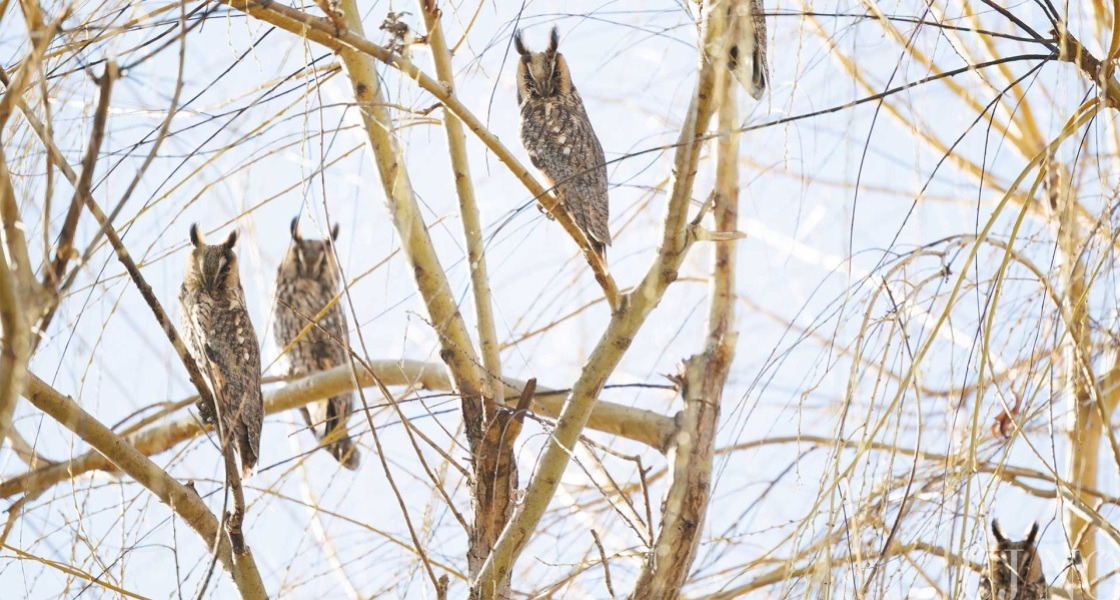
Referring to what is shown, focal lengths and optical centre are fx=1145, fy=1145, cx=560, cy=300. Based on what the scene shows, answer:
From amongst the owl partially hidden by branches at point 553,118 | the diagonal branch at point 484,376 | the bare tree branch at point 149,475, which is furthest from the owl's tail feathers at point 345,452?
the bare tree branch at point 149,475

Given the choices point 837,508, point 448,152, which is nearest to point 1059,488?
point 837,508

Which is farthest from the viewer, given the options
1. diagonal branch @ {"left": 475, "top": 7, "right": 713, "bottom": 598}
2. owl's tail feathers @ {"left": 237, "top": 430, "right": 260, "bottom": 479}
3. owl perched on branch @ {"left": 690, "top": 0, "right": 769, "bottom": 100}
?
owl's tail feathers @ {"left": 237, "top": 430, "right": 260, "bottom": 479}

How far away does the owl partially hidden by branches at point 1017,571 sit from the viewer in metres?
2.71

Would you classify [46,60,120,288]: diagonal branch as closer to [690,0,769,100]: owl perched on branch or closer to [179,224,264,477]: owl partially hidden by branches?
[690,0,769,100]: owl perched on branch

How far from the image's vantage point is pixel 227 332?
3281 millimetres

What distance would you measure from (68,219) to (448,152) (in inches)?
59.2

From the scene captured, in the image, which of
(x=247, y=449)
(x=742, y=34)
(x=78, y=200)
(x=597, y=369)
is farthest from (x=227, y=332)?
(x=78, y=200)

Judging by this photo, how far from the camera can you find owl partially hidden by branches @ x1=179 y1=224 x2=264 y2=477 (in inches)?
120

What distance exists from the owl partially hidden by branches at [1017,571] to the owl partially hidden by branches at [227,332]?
73.4 inches

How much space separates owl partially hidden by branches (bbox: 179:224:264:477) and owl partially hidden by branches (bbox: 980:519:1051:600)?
1.86m

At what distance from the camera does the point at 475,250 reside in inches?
91.8

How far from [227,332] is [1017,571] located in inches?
86.0

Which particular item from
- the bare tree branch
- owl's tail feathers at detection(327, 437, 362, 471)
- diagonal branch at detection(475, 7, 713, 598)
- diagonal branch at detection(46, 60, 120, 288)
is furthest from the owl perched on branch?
owl's tail feathers at detection(327, 437, 362, 471)

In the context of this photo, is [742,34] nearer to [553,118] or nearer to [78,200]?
[78,200]
